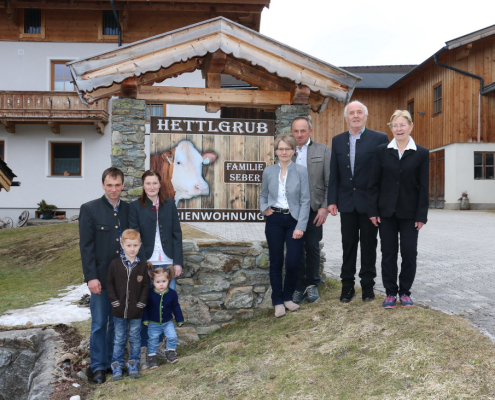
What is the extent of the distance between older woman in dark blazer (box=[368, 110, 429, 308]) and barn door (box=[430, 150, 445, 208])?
1919 centimetres

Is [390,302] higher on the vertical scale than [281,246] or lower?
lower

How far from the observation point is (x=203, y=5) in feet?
61.1

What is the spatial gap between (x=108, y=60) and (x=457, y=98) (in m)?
19.3

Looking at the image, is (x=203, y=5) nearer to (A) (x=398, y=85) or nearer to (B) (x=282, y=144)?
(A) (x=398, y=85)

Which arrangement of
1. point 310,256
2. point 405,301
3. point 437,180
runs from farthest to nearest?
point 437,180, point 310,256, point 405,301

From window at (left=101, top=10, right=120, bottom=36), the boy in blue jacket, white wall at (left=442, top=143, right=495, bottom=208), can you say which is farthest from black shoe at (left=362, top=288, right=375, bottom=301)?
white wall at (left=442, top=143, right=495, bottom=208)

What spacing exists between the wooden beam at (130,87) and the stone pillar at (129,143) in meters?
0.07

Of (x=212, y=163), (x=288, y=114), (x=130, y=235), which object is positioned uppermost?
(x=288, y=114)

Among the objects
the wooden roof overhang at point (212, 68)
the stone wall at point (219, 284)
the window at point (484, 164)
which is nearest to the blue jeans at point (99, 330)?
the stone wall at point (219, 284)

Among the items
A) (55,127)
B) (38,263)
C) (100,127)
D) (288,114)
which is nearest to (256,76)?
(288,114)

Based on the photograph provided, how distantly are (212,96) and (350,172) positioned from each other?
2214 millimetres

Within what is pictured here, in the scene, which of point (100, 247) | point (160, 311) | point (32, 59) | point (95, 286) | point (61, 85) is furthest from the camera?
point (61, 85)

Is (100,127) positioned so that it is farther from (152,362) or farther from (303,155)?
(152,362)

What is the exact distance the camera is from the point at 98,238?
4785 mm
